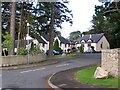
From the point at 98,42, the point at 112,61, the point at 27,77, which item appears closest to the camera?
the point at 112,61

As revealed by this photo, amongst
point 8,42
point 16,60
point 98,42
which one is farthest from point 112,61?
point 98,42

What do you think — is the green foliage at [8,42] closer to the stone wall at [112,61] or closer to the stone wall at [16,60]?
the stone wall at [16,60]

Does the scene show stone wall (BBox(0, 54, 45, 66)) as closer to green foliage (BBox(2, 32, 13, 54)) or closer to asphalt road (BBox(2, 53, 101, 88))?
green foliage (BBox(2, 32, 13, 54))

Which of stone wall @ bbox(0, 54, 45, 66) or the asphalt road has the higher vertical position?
stone wall @ bbox(0, 54, 45, 66)

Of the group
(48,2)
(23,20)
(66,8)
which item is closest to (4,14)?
(23,20)

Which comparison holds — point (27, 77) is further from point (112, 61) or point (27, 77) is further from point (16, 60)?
point (16, 60)

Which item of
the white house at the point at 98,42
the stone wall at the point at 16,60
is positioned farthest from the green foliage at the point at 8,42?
the white house at the point at 98,42

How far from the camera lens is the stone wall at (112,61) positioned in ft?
62.7

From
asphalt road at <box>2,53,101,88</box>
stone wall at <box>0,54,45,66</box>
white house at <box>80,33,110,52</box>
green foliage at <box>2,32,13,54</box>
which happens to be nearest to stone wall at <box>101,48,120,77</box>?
asphalt road at <box>2,53,101,88</box>

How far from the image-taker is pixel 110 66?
20250mm

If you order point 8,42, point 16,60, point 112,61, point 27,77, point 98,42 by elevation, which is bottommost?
point 27,77

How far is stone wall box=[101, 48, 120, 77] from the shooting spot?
62.7 ft

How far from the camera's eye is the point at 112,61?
19.9 m

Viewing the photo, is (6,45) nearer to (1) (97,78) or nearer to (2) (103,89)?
(1) (97,78)
